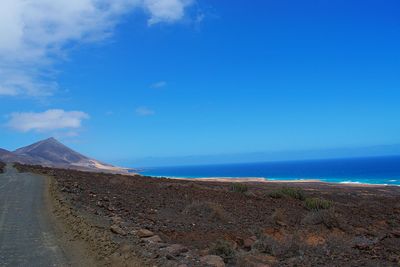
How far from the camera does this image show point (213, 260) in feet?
30.0

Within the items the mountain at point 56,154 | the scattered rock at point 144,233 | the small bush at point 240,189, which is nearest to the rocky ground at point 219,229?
the scattered rock at point 144,233

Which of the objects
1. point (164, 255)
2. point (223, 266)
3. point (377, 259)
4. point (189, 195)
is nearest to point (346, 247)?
point (377, 259)

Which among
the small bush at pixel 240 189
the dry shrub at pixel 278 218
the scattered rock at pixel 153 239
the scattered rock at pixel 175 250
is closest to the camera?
the scattered rock at pixel 175 250

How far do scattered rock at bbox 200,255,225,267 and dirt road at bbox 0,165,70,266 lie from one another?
305cm

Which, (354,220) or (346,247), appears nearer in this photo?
(346,247)

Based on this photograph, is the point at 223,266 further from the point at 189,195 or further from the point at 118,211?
the point at 189,195

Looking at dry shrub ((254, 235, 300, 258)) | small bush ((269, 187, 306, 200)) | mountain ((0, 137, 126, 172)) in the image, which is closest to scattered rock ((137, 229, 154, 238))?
dry shrub ((254, 235, 300, 258))

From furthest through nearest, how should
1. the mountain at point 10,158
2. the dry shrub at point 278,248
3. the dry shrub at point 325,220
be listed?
the mountain at point 10,158 < the dry shrub at point 325,220 < the dry shrub at point 278,248

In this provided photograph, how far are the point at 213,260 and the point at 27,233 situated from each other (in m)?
6.24

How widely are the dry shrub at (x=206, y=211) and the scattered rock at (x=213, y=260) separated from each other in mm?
6479

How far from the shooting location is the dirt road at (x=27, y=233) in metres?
9.58

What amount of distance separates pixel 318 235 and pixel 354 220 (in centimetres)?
504

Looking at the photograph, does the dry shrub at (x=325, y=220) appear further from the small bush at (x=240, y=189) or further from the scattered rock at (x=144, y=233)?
the small bush at (x=240, y=189)

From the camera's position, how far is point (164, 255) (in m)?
9.39
